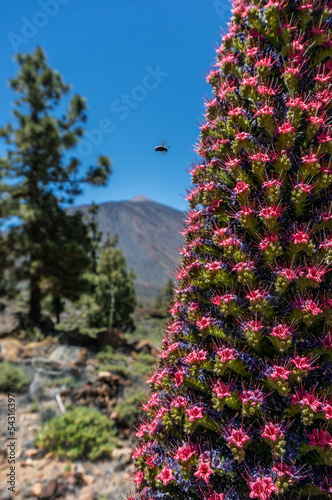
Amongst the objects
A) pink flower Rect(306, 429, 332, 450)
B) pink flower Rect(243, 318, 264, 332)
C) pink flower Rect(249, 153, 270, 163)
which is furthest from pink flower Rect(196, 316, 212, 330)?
pink flower Rect(249, 153, 270, 163)

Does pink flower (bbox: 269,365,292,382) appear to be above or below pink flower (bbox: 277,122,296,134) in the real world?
below

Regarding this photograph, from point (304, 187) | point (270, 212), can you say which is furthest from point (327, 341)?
point (304, 187)

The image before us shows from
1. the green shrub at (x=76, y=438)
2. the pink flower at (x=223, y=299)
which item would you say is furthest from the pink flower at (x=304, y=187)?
the green shrub at (x=76, y=438)

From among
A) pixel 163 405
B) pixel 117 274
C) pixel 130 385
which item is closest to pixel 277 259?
pixel 163 405

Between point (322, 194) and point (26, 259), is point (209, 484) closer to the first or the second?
point (322, 194)

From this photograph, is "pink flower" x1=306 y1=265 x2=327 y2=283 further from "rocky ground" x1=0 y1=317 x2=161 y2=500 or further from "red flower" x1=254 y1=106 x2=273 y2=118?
"rocky ground" x1=0 y1=317 x2=161 y2=500

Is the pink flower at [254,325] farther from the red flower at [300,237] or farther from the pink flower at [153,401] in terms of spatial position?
the pink flower at [153,401]
